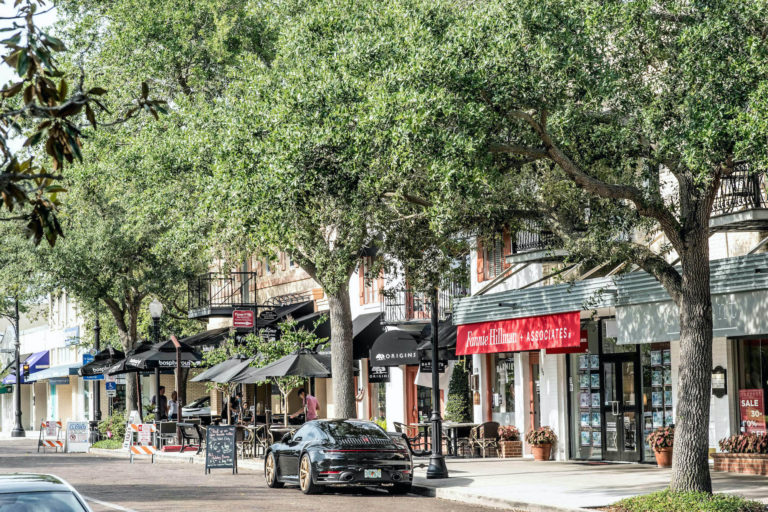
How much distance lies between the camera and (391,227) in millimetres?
20781

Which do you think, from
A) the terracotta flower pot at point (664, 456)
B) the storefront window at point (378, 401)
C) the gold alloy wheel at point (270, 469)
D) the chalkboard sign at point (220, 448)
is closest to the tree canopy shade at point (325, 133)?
the gold alloy wheel at point (270, 469)

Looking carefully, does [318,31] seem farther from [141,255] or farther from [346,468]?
[141,255]

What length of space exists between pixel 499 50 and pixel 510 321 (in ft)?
35.8

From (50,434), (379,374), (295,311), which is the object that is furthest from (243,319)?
(50,434)

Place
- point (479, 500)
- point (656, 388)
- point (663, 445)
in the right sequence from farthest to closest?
A: point (656, 388), point (663, 445), point (479, 500)

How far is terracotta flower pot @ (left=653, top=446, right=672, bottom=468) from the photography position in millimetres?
21828

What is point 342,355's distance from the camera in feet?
81.7

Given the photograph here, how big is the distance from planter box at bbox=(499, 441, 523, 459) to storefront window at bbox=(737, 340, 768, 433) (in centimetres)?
712

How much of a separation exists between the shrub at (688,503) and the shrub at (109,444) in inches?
1003

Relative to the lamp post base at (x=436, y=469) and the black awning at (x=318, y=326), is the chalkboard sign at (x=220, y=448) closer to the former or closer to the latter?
the lamp post base at (x=436, y=469)

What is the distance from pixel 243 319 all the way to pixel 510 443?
395 inches

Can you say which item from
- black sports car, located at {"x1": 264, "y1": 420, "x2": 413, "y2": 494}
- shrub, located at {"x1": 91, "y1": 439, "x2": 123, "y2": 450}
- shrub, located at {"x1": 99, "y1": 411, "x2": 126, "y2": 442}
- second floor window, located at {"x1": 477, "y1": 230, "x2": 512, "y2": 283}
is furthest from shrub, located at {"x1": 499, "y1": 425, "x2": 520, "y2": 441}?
shrub, located at {"x1": 99, "y1": 411, "x2": 126, "y2": 442}

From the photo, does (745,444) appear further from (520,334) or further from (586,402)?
(520,334)

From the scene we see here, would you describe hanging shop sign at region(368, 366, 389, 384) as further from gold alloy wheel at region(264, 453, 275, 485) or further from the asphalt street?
gold alloy wheel at region(264, 453, 275, 485)
